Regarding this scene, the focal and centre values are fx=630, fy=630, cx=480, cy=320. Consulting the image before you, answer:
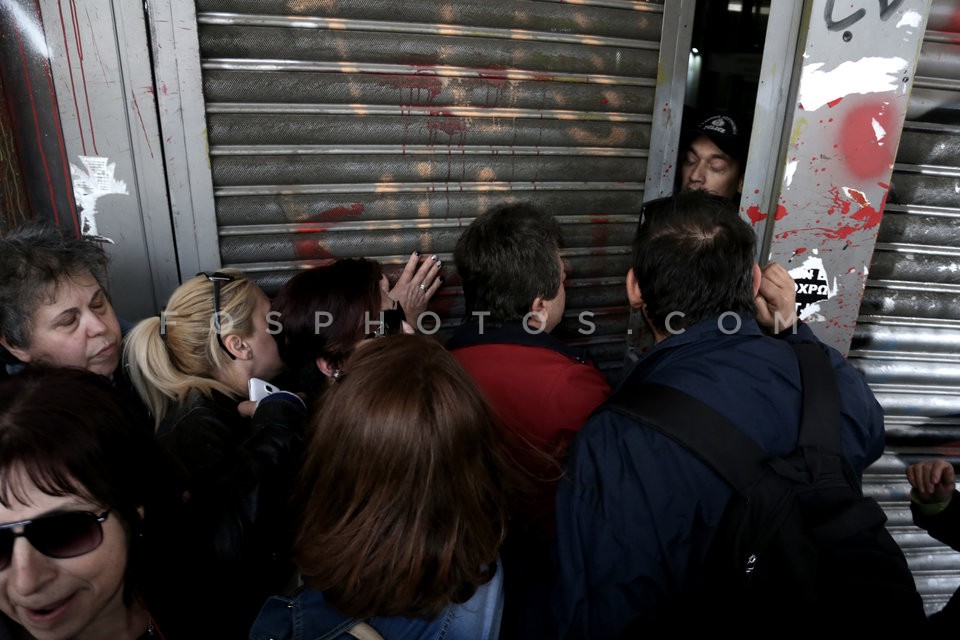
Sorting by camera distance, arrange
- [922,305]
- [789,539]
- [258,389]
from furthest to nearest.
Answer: [922,305]
[258,389]
[789,539]

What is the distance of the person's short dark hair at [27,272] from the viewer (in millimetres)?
2035

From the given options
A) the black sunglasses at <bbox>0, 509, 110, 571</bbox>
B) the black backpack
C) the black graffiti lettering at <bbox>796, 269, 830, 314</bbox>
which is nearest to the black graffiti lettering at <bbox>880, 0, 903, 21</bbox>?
the black graffiti lettering at <bbox>796, 269, 830, 314</bbox>

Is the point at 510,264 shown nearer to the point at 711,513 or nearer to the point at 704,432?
the point at 704,432

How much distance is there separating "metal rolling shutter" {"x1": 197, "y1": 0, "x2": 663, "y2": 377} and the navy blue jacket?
1527 millimetres

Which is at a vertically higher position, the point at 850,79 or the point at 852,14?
the point at 852,14

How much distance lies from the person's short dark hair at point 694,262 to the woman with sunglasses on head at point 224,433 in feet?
3.86

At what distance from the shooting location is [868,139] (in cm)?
261

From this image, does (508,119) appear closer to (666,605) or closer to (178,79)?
(178,79)

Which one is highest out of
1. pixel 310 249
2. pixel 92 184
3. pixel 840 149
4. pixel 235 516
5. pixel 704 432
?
pixel 840 149

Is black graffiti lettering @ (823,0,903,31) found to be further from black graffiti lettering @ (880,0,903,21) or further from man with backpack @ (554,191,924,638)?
man with backpack @ (554,191,924,638)

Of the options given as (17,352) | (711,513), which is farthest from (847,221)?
(17,352)

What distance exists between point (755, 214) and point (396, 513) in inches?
89.6

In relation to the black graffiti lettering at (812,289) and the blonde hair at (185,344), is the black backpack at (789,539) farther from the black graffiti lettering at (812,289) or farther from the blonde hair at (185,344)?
the blonde hair at (185,344)

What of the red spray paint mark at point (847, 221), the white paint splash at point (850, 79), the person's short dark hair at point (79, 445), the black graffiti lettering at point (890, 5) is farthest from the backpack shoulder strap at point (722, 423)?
the black graffiti lettering at point (890, 5)
